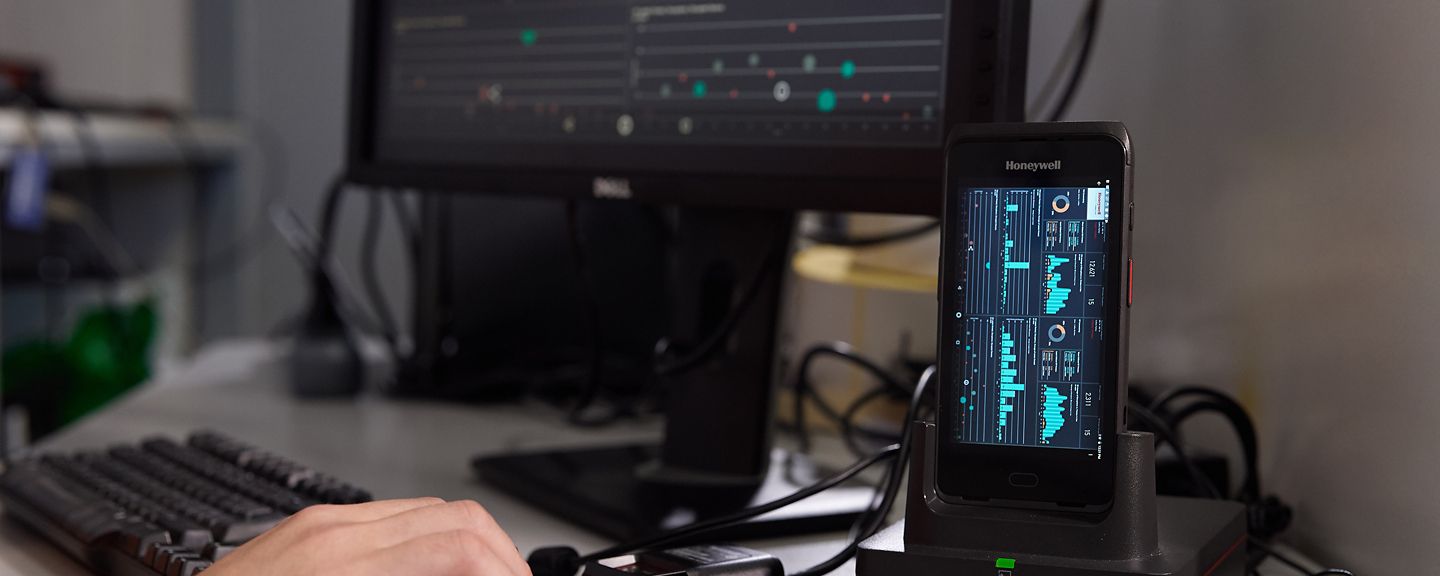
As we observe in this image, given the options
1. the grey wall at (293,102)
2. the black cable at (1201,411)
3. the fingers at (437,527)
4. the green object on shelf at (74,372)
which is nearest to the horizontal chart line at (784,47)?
the black cable at (1201,411)

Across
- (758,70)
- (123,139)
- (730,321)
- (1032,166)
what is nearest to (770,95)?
(758,70)

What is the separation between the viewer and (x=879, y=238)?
822 millimetres

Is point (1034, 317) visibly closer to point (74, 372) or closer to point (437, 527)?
point (437, 527)

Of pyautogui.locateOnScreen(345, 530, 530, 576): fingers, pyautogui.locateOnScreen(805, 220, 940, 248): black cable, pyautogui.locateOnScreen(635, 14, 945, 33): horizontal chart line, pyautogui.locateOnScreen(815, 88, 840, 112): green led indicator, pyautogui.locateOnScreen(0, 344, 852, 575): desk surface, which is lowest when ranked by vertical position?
pyautogui.locateOnScreen(0, 344, 852, 575): desk surface

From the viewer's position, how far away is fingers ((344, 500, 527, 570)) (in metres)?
0.40

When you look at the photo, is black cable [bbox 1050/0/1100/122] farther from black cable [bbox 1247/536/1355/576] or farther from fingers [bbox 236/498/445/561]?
fingers [bbox 236/498/445/561]

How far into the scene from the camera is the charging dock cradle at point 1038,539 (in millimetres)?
408

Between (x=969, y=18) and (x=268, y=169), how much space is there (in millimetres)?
1709

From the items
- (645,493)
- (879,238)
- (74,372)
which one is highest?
(879,238)

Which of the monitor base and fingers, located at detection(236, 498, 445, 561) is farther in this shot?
the monitor base

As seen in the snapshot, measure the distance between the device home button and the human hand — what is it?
0.18 m

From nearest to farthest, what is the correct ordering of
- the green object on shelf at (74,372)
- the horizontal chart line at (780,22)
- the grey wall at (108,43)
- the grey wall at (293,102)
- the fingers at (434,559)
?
the fingers at (434,559), the horizontal chart line at (780,22), the green object on shelf at (74,372), the grey wall at (293,102), the grey wall at (108,43)

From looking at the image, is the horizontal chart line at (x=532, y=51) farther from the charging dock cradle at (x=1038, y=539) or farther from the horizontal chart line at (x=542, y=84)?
the charging dock cradle at (x=1038, y=539)

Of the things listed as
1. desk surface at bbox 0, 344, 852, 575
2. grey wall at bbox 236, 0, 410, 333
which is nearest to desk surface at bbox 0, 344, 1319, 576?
desk surface at bbox 0, 344, 852, 575
